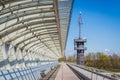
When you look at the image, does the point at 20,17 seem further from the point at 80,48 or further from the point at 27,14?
→ the point at 80,48

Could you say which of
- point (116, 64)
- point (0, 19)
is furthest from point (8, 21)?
point (116, 64)

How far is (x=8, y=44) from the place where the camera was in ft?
87.9

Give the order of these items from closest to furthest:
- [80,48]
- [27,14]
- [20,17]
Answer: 1. [27,14]
2. [20,17]
3. [80,48]

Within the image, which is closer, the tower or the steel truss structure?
the steel truss structure

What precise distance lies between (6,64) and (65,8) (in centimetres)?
1014

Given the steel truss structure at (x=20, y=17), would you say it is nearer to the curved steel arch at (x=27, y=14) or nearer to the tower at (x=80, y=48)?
the curved steel arch at (x=27, y=14)

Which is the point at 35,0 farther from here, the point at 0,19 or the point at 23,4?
the point at 0,19

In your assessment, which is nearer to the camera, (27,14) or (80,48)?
(27,14)

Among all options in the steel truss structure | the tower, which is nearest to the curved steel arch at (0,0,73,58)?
the steel truss structure

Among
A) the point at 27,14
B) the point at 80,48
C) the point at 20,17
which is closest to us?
the point at 27,14

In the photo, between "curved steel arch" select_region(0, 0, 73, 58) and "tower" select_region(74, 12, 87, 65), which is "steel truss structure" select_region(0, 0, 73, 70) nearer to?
"curved steel arch" select_region(0, 0, 73, 58)

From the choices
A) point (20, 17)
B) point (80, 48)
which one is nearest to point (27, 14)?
point (20, 17)

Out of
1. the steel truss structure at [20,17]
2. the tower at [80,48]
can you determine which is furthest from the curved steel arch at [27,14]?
the tower at [80,48]

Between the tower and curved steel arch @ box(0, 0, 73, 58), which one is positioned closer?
curved steel arch @ box(0, 0, 73, 58)
